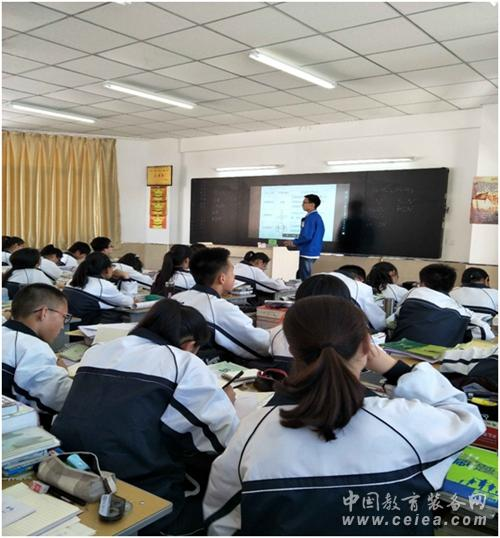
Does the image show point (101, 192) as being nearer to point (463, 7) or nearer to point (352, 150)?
point (352, 150)

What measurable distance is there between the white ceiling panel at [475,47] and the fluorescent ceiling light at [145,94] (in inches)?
131

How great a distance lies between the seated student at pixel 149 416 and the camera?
1491 mm

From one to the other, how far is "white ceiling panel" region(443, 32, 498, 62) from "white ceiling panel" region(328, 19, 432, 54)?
0.27 meters

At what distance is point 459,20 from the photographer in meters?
3.79

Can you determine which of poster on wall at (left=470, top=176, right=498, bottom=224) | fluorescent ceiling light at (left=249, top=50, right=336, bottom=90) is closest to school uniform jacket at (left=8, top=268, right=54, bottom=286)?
fluorescent ceiling light at (left=249, top=50, right=336, bottom=90)

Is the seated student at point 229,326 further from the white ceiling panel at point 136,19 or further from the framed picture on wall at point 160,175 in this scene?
the framed picture on wall at point 160,175

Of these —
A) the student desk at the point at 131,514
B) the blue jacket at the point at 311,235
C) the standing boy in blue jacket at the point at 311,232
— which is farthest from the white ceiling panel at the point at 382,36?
the student desk at the point at 131,514

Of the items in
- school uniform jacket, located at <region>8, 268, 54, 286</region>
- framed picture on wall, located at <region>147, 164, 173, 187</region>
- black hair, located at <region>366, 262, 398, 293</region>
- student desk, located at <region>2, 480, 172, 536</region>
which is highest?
framed picture on wall, located at <region>147, 164, 173, 187</region>

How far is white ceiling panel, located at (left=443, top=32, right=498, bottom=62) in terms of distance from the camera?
13.6 ft

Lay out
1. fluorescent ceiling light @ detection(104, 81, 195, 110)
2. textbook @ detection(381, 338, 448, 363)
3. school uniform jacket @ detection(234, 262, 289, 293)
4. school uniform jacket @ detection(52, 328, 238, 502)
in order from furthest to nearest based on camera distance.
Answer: fluorescent ceiling light @ detection(104, 81, 195, 110), school uniform jacket @ detection(234, 262, 289, 293), textbook @ detection(381, 338, 448, 363), school uniform jacket @ detection(52, 328, 238, 502)

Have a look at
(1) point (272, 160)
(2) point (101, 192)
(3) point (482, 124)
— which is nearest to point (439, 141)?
(3) point (482, 124)

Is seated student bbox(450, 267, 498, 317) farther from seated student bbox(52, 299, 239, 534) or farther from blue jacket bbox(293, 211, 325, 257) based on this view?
seated student bbox(52, 299, 239, 534)

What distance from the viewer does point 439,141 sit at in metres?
6.84

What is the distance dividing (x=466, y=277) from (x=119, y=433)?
3653 millimetres
